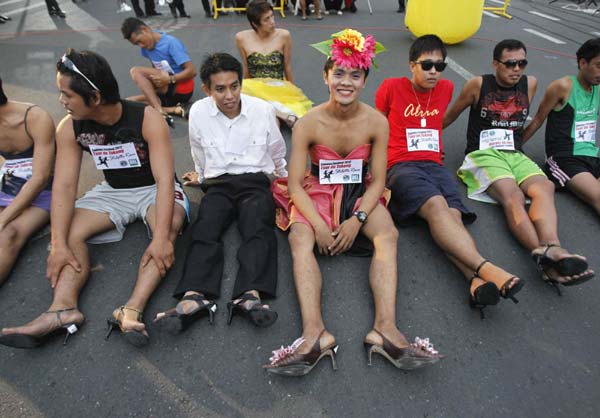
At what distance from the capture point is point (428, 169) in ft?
9.13

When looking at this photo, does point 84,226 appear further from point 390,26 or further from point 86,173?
point 390,26

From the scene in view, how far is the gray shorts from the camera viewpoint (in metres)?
2.46

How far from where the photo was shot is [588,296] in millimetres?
2240

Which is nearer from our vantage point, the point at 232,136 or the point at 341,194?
the point at 341,194

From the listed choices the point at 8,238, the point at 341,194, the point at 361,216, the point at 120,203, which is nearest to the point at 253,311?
the point at 361,216

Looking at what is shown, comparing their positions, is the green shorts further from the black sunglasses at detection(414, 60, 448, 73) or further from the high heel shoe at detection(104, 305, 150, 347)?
the high heel shoe at detection(104, 305, 150, 347)

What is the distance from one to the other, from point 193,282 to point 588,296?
243 centimetres

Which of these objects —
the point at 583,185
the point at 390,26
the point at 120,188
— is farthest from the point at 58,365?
the point at 390,26

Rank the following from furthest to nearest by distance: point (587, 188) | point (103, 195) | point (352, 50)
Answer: point (587, 188), point (103, 195), point (352, 50)

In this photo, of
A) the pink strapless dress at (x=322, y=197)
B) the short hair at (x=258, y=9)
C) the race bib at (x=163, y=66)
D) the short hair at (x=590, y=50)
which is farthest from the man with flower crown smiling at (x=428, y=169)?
the race bib at (x=163, y=66)

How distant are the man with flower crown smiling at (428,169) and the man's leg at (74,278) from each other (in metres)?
2.09

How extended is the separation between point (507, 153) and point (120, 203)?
303cm

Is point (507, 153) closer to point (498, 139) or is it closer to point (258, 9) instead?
point (498, 139)

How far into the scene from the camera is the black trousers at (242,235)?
210cm
